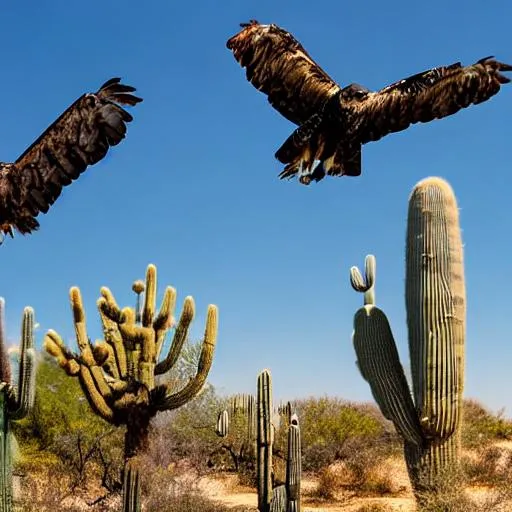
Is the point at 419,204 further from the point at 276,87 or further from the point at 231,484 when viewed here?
the point at 231,484

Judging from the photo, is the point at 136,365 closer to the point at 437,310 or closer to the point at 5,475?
the point at 5,475

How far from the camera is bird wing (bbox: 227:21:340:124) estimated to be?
7762 millimetres

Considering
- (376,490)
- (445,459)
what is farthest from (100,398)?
(376,490)

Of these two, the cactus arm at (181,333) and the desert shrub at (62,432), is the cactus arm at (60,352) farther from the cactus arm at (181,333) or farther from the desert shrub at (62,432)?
the desert shrub at (62,432)

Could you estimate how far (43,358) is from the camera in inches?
827

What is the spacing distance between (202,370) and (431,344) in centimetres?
292

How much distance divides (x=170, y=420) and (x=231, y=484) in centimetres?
402

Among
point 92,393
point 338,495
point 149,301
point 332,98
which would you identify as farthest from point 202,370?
point 338,495

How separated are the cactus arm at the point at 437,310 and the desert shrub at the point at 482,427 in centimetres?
730

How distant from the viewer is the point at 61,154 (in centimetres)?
619

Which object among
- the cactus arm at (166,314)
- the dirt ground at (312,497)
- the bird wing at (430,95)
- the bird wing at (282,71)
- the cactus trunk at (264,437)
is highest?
the bird wing at (282,71)

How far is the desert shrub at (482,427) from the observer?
19.3m

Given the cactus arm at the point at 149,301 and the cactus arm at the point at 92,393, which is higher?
the cactus arm at the point at 149,301

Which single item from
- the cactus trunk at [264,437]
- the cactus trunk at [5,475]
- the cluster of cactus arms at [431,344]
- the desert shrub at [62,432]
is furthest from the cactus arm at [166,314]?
the desert shrub at [62,432]
